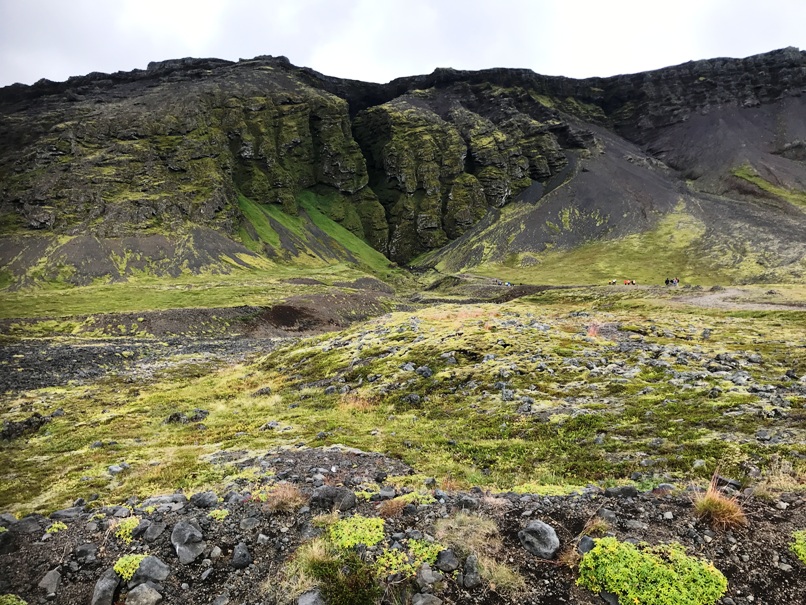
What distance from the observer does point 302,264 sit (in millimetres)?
195500

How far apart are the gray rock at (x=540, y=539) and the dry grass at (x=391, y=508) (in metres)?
2.54

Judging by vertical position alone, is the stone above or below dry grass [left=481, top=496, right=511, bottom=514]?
above

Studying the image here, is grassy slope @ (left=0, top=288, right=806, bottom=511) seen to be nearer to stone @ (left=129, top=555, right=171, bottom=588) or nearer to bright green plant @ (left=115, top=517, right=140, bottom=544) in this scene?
bright green plant @ (left=115, top=517, right=140, bottom=544)

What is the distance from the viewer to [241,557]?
815cm

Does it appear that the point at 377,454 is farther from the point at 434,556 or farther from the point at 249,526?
the point at 434,556

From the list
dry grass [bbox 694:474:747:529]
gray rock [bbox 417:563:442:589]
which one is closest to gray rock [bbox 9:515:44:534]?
gray rock [bbox 417:563:442:589]

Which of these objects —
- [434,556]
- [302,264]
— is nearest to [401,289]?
[302,264]

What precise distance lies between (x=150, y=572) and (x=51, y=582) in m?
1.84

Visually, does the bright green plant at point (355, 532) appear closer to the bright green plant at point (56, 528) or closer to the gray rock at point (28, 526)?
the bright green plant at point (56, 528)

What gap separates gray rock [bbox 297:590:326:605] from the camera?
703 centimetres

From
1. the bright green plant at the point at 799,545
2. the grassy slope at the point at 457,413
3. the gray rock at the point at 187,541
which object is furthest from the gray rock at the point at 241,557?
the bright green plant at the point at 799,545

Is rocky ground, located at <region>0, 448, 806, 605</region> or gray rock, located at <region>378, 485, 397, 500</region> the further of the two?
gray rock, located at <region>378, 485, 397, 500</region>

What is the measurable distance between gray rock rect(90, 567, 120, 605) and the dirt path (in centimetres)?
6034

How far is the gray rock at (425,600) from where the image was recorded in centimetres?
688
